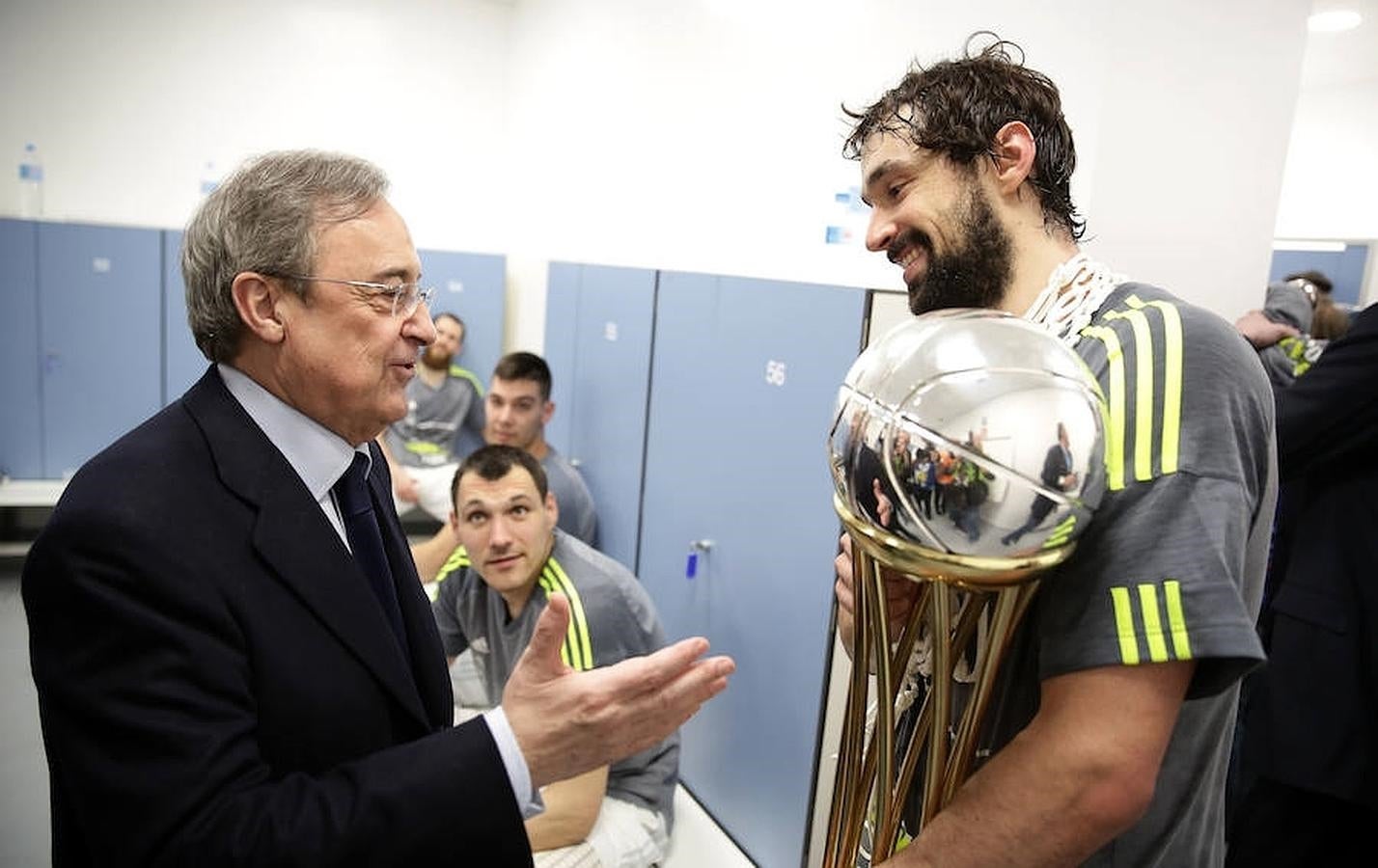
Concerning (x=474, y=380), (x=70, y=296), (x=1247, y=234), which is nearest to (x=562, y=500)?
(x=474, y=380)

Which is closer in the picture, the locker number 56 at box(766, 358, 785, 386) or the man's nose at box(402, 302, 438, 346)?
the man's nose at box(402, 302, 438, 346)

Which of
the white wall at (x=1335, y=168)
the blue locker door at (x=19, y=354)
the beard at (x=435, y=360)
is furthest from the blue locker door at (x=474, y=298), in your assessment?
the white wall at (x=1335, y=168)

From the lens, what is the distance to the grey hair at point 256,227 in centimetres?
96

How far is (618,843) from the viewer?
6.13ft

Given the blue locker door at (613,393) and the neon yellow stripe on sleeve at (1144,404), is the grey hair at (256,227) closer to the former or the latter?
the neon yellow stripe on sleeve at (1144,404)

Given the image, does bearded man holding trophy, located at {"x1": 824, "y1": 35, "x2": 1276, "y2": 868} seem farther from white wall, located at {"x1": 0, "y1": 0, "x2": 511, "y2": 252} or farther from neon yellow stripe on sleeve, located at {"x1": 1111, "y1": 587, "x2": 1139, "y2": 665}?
white wall, located at {"x1": 0, "y1": 0, "x2": 511, "y2": 252}

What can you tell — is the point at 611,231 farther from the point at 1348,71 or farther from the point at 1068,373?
the point at 1068,373

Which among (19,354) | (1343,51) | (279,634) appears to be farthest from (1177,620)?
(19,354)

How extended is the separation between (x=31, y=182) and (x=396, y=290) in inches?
177

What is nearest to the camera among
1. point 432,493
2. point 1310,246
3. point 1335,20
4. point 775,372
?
point 775,372

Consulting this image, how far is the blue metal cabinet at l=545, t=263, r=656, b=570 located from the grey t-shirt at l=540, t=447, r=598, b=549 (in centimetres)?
8

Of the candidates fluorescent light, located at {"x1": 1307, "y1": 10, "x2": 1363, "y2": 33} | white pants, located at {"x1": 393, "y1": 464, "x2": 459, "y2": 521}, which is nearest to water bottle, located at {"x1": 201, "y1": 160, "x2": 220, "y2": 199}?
white pants, located at {"x1": 393, "y1": 464, "x2": 459, "y2": 521}

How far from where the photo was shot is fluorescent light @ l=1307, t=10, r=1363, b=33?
8.77 ft

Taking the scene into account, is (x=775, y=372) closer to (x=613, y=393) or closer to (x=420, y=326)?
(x=613, y=393)
